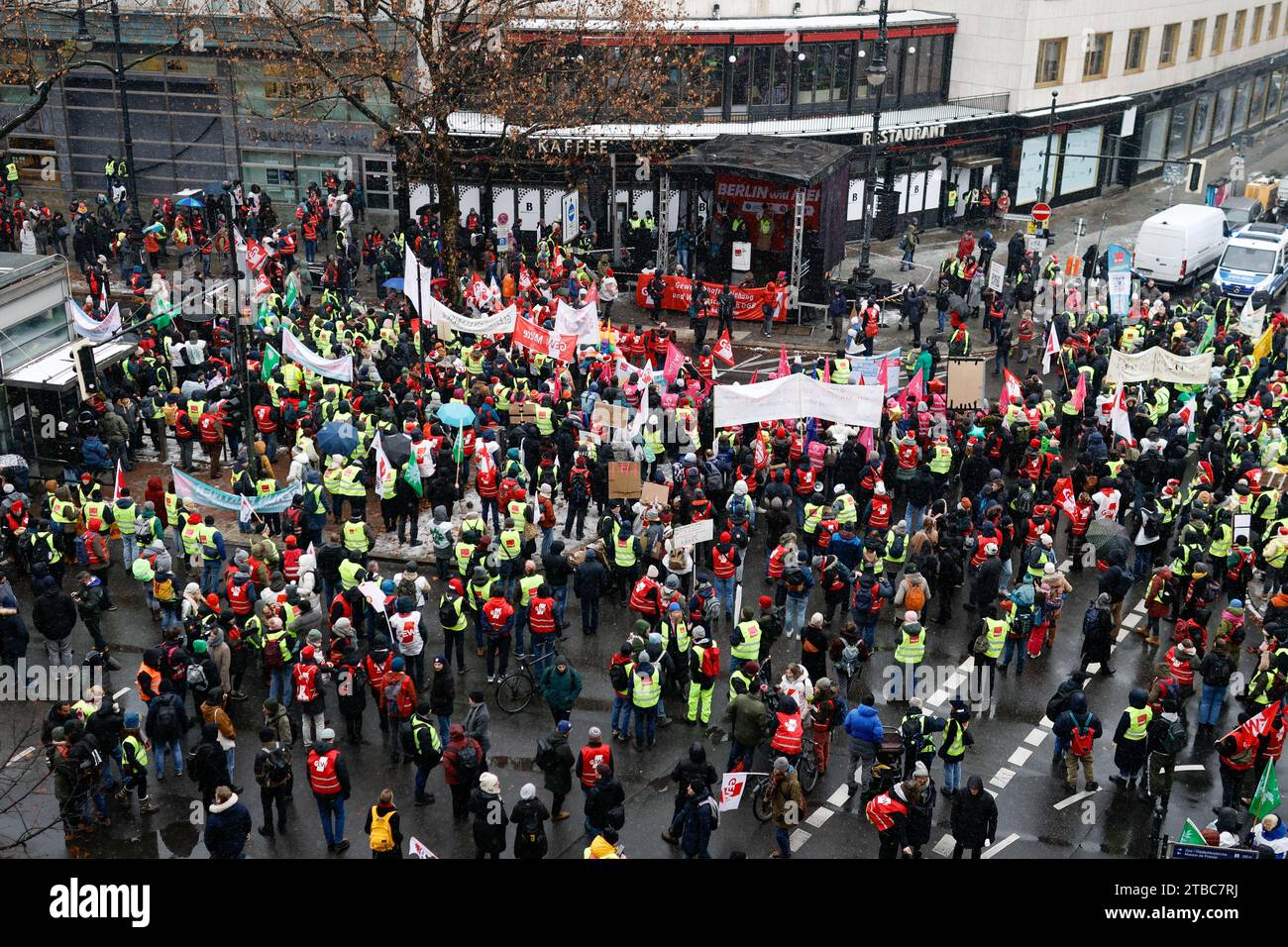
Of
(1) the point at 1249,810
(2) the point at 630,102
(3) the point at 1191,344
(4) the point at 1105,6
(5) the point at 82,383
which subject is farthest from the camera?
(4) the point at 1105,6

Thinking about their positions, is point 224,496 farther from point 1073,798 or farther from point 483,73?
point 483,73

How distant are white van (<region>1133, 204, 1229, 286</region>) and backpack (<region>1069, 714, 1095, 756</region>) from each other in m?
23.8

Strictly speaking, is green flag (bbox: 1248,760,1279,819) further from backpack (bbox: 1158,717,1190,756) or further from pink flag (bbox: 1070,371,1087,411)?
pink flag (bbox: 1070,371,1087,411)

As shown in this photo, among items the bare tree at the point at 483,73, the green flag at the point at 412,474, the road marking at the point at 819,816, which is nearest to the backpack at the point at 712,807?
the road marking at the point at 819,816

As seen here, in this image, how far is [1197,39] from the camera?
52.4 meters

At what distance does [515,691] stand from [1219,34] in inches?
1951

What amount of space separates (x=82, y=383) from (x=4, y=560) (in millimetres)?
4373

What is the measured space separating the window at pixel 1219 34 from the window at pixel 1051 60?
42.5 ft

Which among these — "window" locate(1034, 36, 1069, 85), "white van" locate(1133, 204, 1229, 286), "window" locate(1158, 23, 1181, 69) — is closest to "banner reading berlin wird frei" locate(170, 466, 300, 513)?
"white van" locate(1133, 204, 1229, 286)

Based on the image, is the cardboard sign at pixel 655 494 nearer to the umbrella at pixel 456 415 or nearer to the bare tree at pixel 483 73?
the umbrella at pixel 456 415

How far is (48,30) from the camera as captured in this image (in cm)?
4047
